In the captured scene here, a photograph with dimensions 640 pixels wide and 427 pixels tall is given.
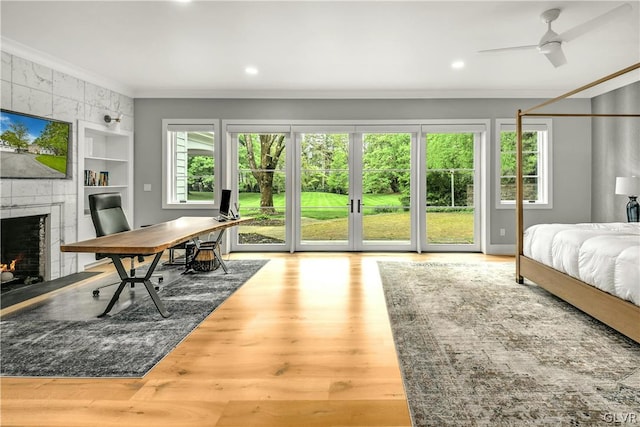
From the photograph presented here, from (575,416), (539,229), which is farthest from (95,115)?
(575,416)

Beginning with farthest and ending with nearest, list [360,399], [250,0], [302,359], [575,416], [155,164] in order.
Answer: [155,164], [250,0], [302,359], [360,399], [575,416]

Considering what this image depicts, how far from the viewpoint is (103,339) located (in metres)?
2.68

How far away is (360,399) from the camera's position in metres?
1.91

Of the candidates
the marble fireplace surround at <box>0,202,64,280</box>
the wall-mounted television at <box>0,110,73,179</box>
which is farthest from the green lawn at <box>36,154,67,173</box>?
the marble fireplace surround at <box>0,202,64,280</box>

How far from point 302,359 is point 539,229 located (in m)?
2.87

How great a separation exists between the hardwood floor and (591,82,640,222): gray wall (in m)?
4.47

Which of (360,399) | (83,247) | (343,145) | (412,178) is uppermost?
(343,145)

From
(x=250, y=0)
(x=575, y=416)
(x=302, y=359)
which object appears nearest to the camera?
(x=575, y=416)

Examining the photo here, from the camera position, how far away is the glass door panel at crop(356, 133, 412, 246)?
21.1 ft

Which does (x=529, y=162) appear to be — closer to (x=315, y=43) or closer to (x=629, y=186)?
(x=629, y=186)

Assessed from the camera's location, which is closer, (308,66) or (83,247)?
(83,247)

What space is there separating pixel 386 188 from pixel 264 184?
6.60 feet

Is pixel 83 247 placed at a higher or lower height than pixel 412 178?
lower

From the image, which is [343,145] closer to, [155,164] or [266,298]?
[155,164]
